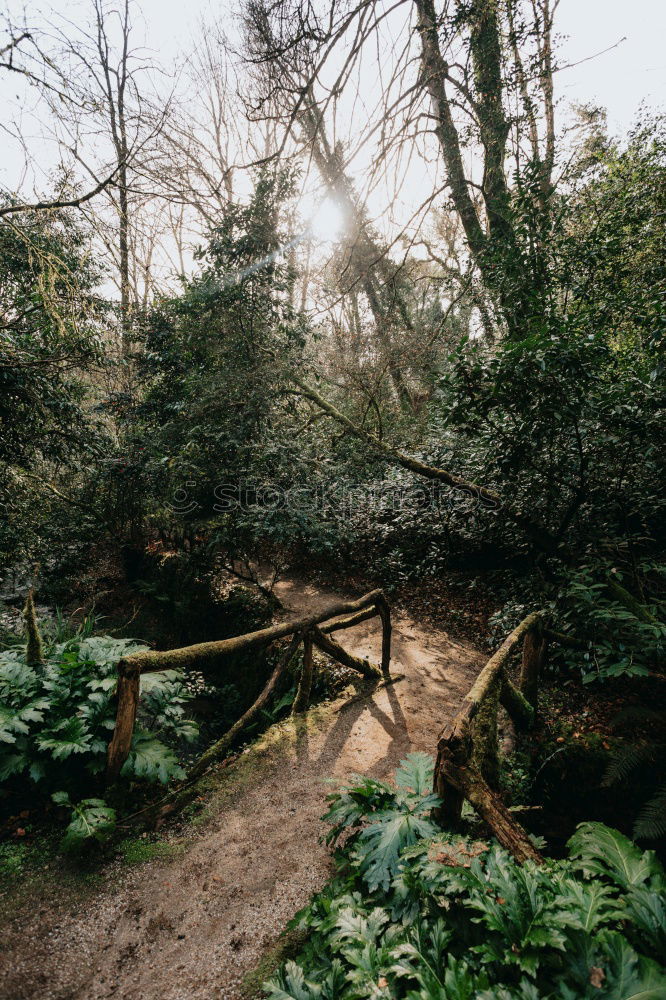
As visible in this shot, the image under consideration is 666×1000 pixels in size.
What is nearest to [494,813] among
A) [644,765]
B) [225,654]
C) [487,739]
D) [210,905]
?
[487,739]

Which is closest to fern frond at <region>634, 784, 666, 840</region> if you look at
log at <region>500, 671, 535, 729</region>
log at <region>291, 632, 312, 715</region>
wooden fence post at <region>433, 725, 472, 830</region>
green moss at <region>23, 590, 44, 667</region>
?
log at <region>500, 671, 535, 729</region>

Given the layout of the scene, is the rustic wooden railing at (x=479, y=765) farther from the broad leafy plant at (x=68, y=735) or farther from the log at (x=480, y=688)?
the broad leafy plant at (x=68, y=735)

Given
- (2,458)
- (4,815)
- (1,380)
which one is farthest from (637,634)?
(2,458)

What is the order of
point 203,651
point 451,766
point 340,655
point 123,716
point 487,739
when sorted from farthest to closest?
point 340,655 < point 203,651 < point 487,739 < point 123,716 < point 451,766

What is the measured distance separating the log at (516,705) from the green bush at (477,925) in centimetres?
118

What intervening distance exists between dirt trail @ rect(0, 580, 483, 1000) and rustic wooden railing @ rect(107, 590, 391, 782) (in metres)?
0.39

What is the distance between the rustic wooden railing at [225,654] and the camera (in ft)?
8.40

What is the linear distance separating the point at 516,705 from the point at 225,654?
242 centimetres

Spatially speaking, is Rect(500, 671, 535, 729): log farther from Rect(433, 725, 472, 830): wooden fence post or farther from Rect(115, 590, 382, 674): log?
Rect(115, 590, 382, 674): log

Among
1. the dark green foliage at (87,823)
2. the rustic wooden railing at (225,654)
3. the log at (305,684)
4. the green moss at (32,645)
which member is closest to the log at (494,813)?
the rustic wooden railing at (225,654)

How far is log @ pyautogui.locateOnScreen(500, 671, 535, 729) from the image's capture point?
3.40 meters

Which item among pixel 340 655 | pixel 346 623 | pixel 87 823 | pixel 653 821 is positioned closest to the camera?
pixel 87 823

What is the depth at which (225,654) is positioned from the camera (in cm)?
355

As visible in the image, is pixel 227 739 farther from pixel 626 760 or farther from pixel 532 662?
pixel 626 760
